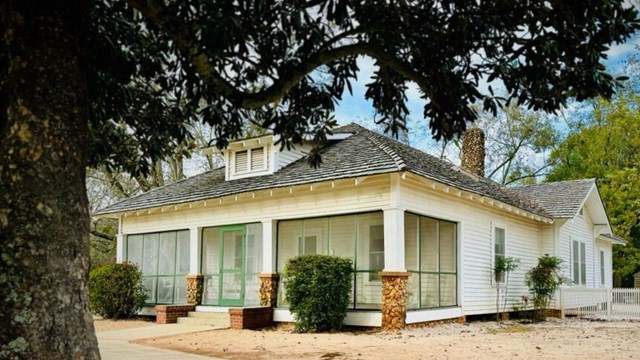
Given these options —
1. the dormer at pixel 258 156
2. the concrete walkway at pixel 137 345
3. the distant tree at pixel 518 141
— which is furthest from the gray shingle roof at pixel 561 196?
the distant tree at pixel 518 141

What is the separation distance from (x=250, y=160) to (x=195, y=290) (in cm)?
408

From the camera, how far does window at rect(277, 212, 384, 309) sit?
16875mm

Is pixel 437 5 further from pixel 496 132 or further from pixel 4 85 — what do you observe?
pixel 496 132

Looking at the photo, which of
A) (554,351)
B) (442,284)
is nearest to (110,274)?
(442,284)

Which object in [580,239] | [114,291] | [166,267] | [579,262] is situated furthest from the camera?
[580,239]

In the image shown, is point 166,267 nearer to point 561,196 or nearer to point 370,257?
point 370,257

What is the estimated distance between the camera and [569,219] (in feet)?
68.3

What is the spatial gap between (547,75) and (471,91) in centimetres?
75

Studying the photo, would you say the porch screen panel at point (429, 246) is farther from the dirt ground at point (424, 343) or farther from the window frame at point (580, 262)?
the window frame at point (580, 262)

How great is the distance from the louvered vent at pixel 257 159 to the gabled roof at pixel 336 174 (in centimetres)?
45

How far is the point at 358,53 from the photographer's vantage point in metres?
6.21

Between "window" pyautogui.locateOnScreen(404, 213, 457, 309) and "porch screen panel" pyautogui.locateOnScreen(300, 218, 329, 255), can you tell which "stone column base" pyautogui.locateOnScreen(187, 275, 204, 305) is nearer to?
"porch screen panel" pyautogui.locateOnScreen(300, 218, 329, 255)

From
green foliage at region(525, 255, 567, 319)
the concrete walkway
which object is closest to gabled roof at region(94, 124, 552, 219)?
green foliage at region(525, 255, 567, 319)

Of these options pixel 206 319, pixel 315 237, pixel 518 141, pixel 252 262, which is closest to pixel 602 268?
pixel 518 141
